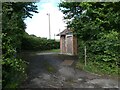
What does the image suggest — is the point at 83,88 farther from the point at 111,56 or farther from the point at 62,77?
the point at 111,56

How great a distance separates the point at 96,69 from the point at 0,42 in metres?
7.00

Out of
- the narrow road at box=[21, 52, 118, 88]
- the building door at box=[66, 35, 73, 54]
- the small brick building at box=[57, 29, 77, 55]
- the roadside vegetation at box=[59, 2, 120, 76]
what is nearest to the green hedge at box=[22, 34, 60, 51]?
the small brick building at box=[57, 29, 77, 55]

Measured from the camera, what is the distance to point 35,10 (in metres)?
15.3

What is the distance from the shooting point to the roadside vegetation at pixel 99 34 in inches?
460

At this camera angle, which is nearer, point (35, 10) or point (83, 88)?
point (83, 88)

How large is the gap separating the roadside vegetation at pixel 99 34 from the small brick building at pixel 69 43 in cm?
392

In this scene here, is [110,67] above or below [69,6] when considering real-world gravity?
below

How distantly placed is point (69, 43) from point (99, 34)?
27.8ft

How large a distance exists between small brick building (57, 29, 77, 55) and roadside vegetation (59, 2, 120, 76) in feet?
12.9

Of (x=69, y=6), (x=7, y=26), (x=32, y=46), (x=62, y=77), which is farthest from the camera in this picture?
(x=32, y=46)

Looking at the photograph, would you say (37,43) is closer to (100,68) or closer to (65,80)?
(100,68)

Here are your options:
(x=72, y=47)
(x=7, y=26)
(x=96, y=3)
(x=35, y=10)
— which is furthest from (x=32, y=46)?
(x=7, y=26)

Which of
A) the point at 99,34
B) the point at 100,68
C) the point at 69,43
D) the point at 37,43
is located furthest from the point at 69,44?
the point at 37,43

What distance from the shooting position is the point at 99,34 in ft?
40.5
